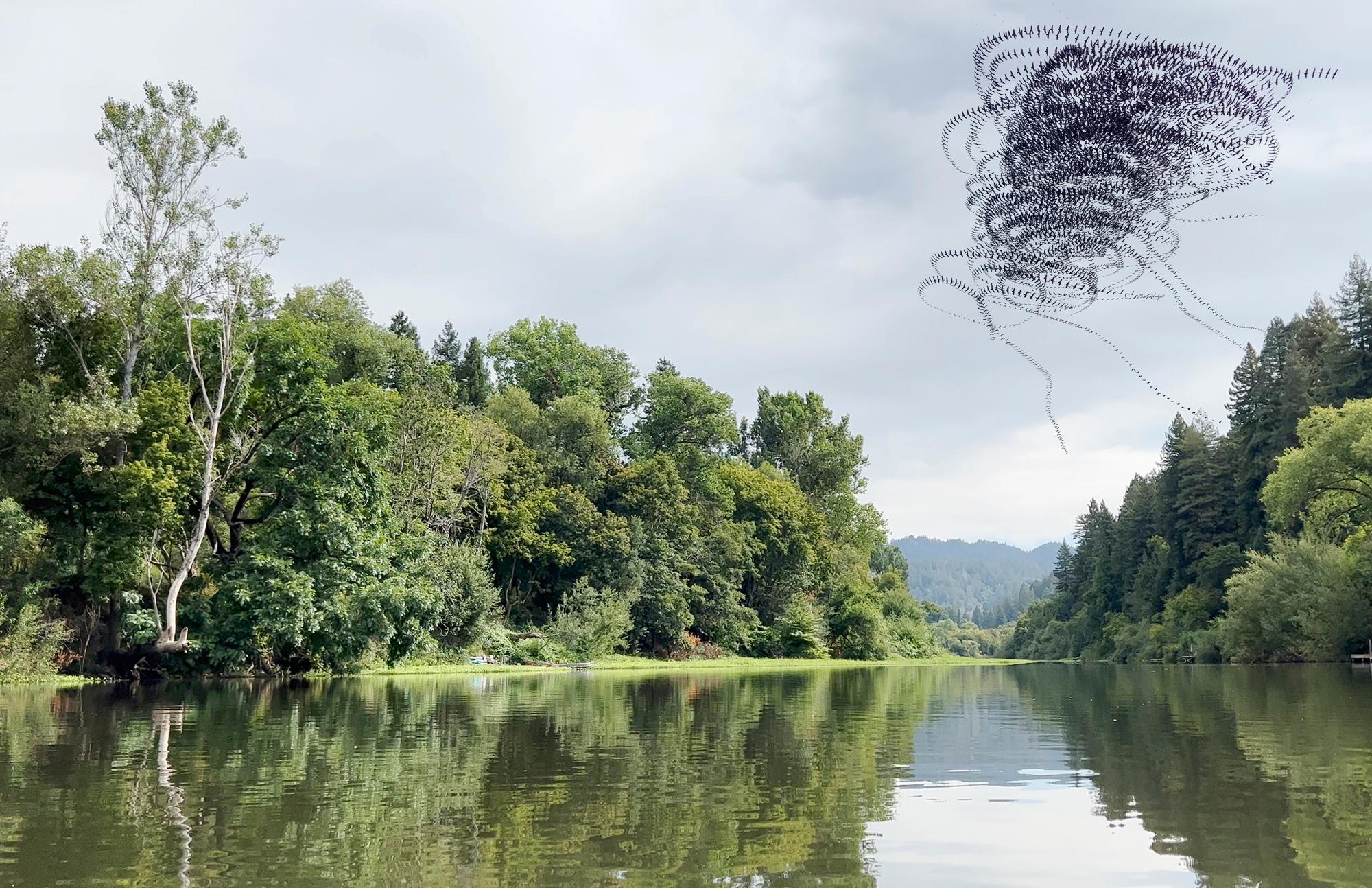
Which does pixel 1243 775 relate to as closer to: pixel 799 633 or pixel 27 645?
pixel 27 645

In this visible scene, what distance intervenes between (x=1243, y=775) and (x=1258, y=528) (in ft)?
281

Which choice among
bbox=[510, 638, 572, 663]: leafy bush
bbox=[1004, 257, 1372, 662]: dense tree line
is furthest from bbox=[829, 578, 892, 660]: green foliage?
bbox=[510, 638, 572, 663]: leafy bush

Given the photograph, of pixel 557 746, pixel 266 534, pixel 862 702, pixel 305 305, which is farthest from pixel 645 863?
pixel 305 305

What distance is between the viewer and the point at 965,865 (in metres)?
8.59

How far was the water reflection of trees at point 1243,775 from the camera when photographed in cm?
864

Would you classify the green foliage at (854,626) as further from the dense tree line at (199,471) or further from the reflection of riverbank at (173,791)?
→ the reflection of riverbank at (173,791)

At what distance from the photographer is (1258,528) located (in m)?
88.9

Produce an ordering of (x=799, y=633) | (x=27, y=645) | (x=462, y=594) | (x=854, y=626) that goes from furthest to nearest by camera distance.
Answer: (x=854, y=626)
(x=799, y=633)
(x=462, y=594)
(x=27, y=645)

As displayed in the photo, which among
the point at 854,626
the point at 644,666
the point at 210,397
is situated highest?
the point at 210,397

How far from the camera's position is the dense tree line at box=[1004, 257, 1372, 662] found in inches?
2399

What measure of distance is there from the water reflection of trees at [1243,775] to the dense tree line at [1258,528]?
1419 inches

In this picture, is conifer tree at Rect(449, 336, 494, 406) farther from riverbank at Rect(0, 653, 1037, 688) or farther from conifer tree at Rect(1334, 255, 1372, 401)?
conifer tree at Rect(1334, 255, 1372, 401)

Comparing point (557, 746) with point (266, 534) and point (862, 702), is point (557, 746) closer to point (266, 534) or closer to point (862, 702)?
point (862, 702)

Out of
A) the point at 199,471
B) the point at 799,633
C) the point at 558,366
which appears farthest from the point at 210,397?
the point at 799,633
